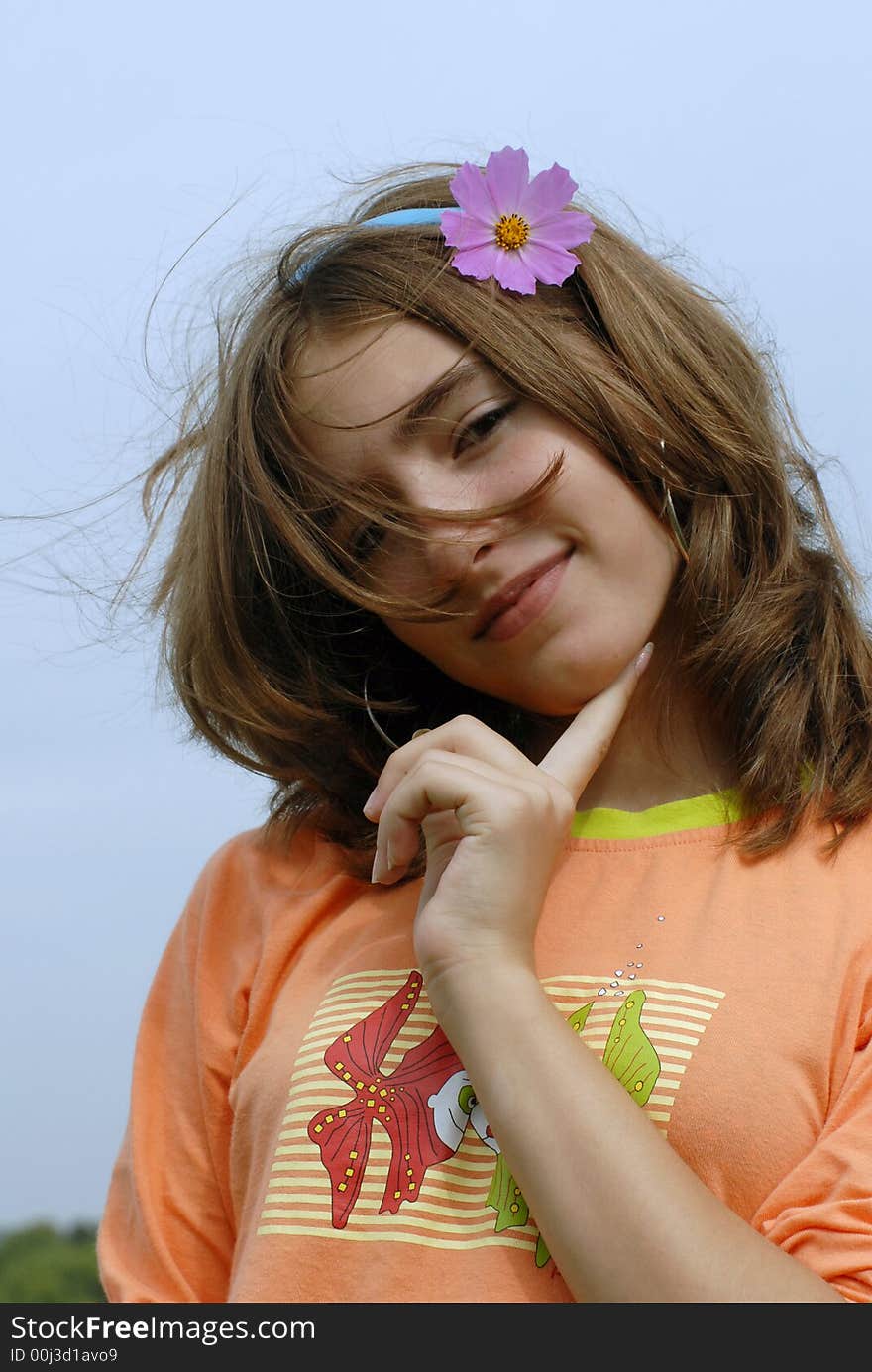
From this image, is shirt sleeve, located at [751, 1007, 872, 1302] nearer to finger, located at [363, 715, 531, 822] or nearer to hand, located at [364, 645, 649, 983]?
hand, located at [364, 645, 649, 983]

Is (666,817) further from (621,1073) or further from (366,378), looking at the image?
(366,378)

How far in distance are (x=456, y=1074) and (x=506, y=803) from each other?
35 centimetres

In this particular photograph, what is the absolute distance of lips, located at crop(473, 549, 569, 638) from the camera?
196 cm

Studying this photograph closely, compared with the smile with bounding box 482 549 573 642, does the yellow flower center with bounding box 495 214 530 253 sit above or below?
above

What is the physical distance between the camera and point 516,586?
1.96m

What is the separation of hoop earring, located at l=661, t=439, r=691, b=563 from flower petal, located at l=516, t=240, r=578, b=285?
27cm

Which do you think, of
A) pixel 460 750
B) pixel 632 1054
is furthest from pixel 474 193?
pixel 632 1054

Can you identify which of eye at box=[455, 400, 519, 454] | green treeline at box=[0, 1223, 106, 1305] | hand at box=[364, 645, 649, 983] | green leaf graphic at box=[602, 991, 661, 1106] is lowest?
green treeline at box=[0, 1223, 106, 1305]

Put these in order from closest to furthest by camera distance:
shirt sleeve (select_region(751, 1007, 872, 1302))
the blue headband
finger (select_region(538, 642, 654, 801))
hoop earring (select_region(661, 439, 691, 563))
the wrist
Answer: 1. shirt sleeve (select_region(751, 1007, 872, 1302))
2. the wrist
3. finger (select_region(538, 642, 654, 801))
4. hoop earring (select_region(661, 439, 691, 563))
5. the blue headband

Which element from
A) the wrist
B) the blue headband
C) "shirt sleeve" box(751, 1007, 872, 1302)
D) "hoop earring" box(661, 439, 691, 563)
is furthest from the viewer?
the blue headband

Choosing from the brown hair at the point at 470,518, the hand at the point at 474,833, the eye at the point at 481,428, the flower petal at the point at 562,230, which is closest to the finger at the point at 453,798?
the hand at the point at 474,833

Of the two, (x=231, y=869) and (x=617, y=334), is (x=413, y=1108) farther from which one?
(x=617, y=334)

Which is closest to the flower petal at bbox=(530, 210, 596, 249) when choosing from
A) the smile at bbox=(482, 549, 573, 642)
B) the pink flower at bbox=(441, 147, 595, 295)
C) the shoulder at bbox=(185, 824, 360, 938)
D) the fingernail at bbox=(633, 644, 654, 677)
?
the pink flower at bbox=(441, 147, 595, 295)
